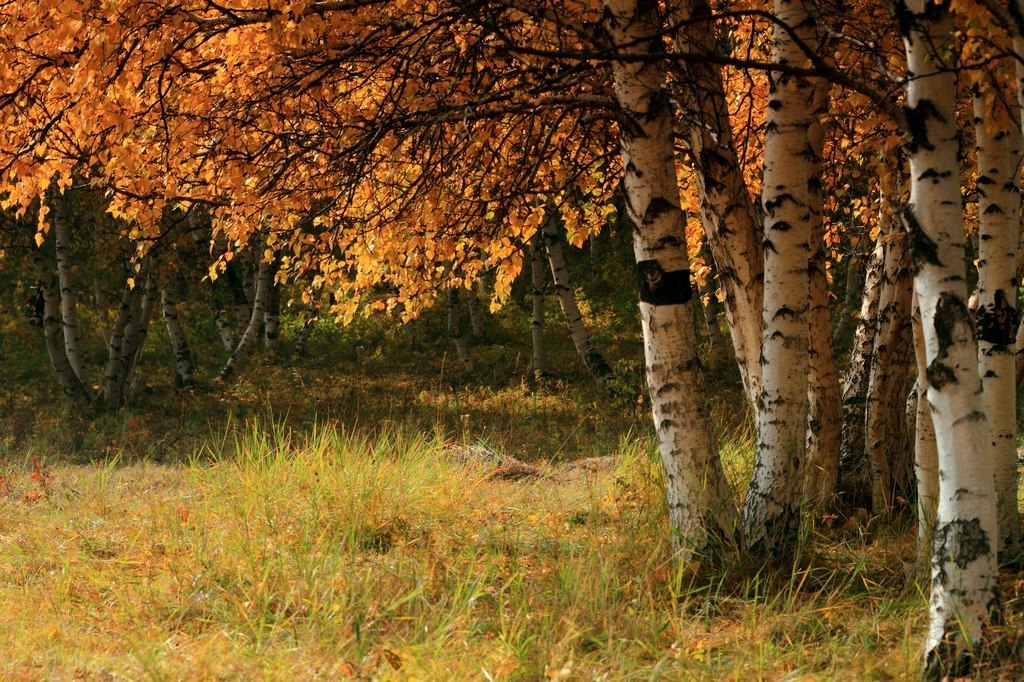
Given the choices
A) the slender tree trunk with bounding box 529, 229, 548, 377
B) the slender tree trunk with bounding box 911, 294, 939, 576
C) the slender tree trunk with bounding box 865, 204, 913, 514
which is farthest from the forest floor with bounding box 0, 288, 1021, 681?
the slender tree trunk with bounding box 529, 229, 548, 377

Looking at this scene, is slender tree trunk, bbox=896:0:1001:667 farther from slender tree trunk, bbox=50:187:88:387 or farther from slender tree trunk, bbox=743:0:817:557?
slender tree trunk, bbox=50:187:88:387

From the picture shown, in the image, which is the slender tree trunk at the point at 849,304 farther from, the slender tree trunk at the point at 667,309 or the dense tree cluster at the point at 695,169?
the slender tree trunk at the point at 667,309

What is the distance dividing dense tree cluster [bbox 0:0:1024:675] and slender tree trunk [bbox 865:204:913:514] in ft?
0.06

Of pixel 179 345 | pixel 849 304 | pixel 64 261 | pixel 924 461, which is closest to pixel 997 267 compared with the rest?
pixel 924 461

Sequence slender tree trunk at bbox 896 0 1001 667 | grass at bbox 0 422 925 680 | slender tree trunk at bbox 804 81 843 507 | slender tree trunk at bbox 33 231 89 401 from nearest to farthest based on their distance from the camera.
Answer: slender tree trunk at bbox 896 0 1001 667
grass at bbox 0 422 925 680
slender tree trunk at bbox 804 81 843 507
slender tree trunk at bbox 33 231 89 401

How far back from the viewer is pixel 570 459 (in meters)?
10.8

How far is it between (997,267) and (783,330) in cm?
118

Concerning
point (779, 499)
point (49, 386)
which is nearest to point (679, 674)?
point (779, 499)

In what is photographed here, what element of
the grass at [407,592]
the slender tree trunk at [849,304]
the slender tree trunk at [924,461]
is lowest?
the grass at [407,592]

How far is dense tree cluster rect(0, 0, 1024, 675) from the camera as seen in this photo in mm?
3781

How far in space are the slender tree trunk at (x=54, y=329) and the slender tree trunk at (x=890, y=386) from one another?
12.8 meters

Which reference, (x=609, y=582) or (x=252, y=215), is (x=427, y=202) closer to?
(x=252, y=215)

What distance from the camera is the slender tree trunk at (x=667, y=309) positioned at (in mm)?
5047

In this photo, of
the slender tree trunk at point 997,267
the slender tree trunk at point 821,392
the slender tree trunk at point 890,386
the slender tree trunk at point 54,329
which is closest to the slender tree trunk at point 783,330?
the slender tree trunk at point 821,392
